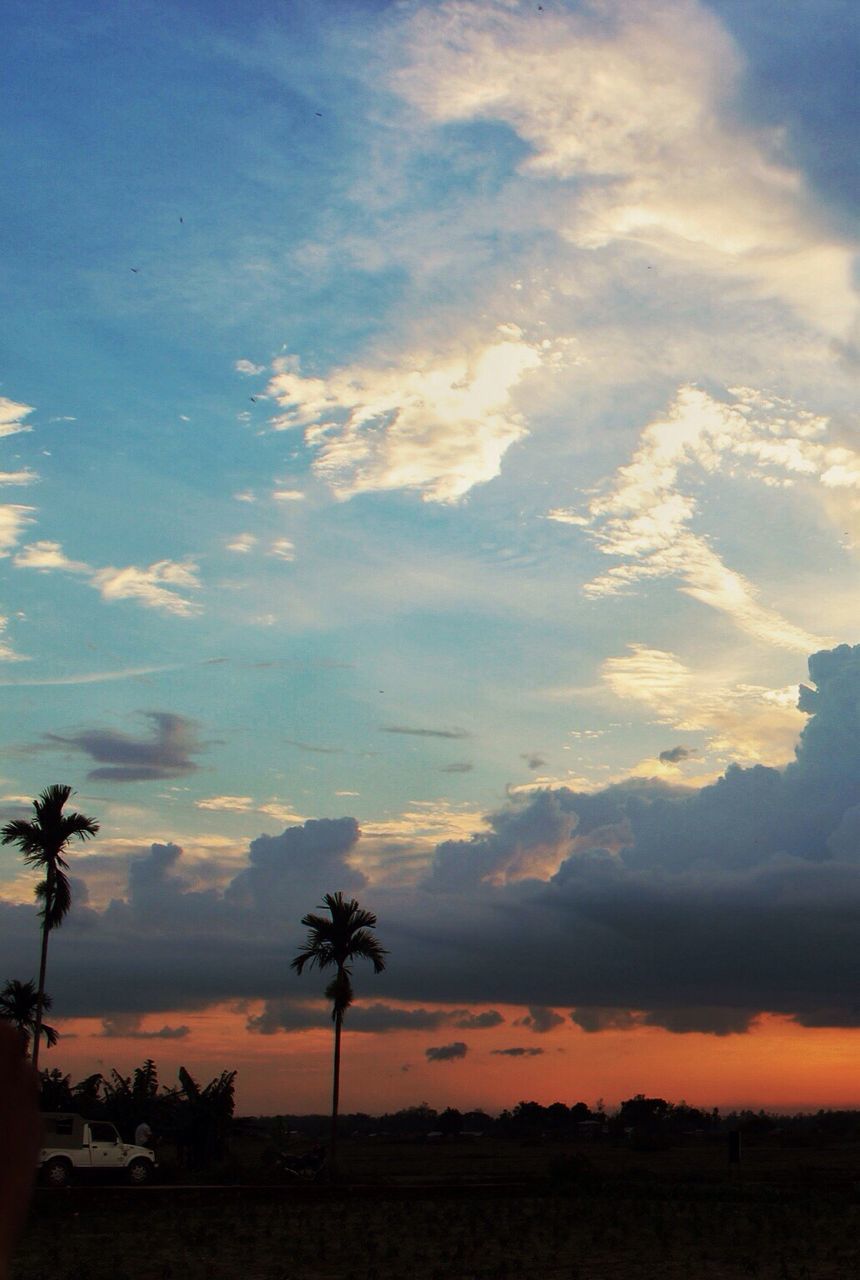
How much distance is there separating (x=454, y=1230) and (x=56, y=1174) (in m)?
14.6

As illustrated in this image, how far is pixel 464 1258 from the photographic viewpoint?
1055 inches

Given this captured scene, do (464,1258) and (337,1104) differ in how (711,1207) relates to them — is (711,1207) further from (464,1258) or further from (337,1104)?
(337,1104)

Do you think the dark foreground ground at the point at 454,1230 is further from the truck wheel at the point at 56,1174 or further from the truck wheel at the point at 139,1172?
the truck wheel at the point at 139,1172

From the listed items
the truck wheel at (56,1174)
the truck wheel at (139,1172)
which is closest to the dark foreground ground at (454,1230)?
the truck wheel at (56,1174)

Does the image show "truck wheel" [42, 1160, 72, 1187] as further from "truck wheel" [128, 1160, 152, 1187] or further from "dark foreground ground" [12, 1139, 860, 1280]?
"truck wheel" [128, 1160, 152, 1187]

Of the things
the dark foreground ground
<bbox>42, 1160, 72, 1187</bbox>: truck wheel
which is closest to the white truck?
<bbox>42, 1160, 72, 1187</bbox>: truck wheel

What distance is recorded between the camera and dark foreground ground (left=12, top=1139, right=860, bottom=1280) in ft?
83.8

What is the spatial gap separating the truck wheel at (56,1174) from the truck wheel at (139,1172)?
7.42 feet

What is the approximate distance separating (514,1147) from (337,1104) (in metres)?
52.8

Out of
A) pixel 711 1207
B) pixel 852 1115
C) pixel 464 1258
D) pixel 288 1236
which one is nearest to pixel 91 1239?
pixel 288 1236

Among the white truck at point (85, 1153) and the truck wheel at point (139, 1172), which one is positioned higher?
the white truck at point (85, 1153)

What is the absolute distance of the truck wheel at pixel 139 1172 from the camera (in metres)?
41.8

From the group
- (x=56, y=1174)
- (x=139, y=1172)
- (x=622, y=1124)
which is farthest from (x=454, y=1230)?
(x=622, y=1124)

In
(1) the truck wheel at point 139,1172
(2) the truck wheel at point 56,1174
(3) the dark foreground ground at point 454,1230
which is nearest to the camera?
(3) the dark foreground ground at point 454,1230
